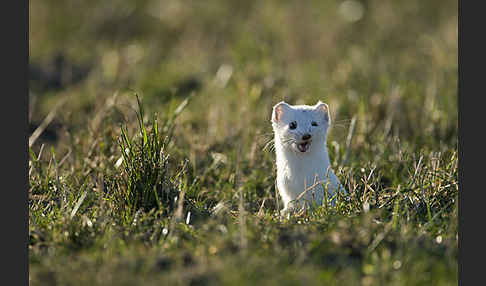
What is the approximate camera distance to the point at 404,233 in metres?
3.71

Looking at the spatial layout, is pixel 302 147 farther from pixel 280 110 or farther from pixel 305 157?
pixel 280 110

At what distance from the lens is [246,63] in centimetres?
798

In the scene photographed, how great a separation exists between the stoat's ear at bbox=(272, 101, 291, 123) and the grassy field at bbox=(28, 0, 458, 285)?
0.58 m

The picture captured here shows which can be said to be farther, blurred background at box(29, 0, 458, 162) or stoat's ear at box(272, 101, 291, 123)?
blurred background at box(29, 0, 458, 162)

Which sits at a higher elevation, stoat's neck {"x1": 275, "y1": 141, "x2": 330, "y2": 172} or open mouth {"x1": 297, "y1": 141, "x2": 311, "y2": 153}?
open mouth {"x1": 297, "y1": 141, "x2": 311, "y2": 153}

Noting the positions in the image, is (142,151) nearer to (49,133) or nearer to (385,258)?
(385,258)

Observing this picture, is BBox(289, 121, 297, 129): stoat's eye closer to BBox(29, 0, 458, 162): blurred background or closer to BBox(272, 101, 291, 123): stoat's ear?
BBox(272, 101, 291, 123): stoat's ear

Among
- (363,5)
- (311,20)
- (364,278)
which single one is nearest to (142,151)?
(364,278)

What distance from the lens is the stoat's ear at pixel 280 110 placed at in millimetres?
4645

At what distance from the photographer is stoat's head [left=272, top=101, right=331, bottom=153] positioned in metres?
4.48

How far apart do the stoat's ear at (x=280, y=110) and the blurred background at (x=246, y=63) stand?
0.92 m

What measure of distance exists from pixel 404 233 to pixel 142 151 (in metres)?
A: 1.80

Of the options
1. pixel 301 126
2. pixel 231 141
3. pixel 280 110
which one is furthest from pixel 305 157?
pixel 231 141

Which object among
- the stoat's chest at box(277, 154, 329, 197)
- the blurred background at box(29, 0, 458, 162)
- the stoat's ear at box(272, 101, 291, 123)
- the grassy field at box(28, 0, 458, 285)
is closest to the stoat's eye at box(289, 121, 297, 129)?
the stoat's ear at box(272, 101, 291, 123)
